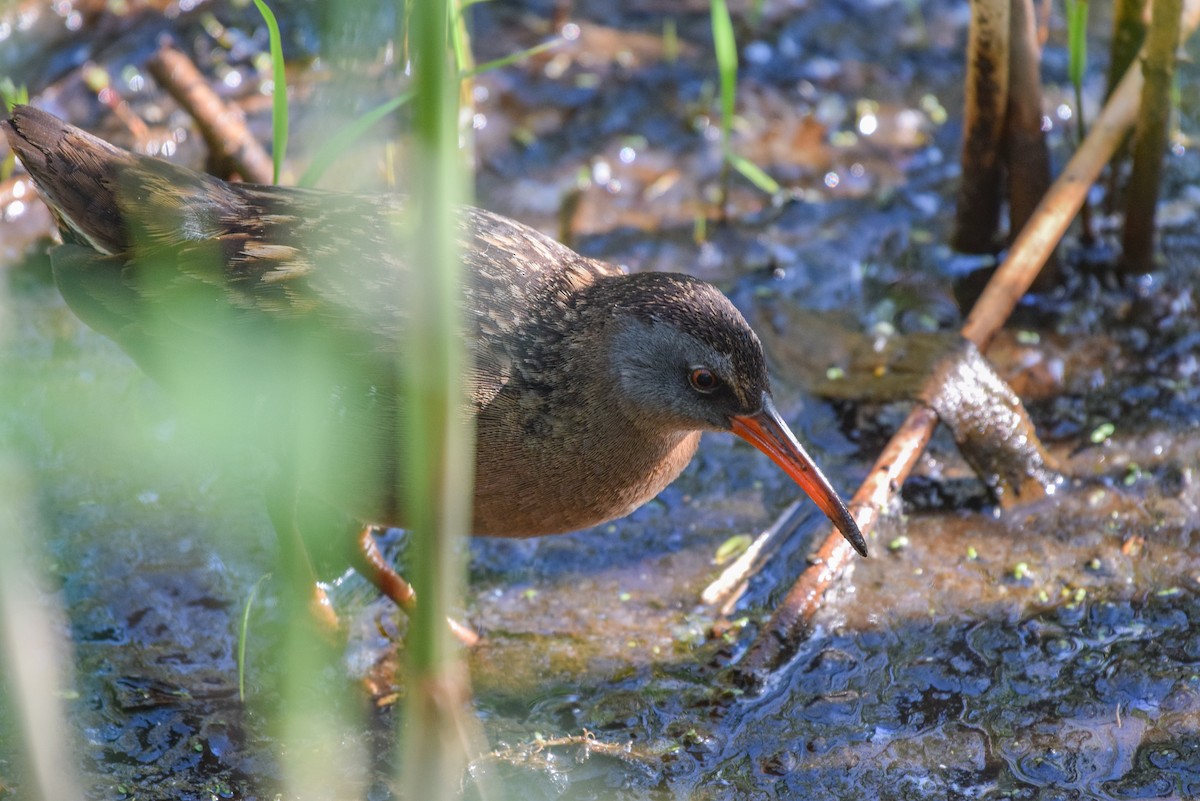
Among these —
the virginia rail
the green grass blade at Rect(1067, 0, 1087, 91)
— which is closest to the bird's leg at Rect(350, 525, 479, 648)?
the virginia rail

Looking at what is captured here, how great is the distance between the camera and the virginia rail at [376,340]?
2.85m

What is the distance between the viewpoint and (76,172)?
3145 millimetres

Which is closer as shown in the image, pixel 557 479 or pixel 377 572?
pixel 557 479

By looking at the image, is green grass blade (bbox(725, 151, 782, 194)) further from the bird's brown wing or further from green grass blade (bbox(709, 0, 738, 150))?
the bird's brown wing

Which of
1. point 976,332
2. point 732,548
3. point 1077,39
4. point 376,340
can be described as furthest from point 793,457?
point 1077,39

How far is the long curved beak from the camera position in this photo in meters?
2.88

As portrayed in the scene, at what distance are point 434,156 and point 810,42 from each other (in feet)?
15.4

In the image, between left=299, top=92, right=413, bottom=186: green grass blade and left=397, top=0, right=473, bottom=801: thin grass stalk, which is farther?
left=299, top=92, right=413, bottom=186: green grass blade

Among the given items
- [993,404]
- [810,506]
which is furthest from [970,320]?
[810,506]

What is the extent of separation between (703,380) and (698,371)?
3 centimetres

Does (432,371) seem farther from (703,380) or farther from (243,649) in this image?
(243,649)

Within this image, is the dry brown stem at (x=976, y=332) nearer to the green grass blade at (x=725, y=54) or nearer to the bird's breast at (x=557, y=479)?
the bird's breast at (x=557, y=479)

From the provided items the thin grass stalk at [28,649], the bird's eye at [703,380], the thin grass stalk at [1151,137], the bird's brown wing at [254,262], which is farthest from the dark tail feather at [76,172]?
the thin grass stalk at [1151,137]

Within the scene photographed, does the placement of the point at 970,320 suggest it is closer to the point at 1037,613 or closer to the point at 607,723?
the point at 1037,613
